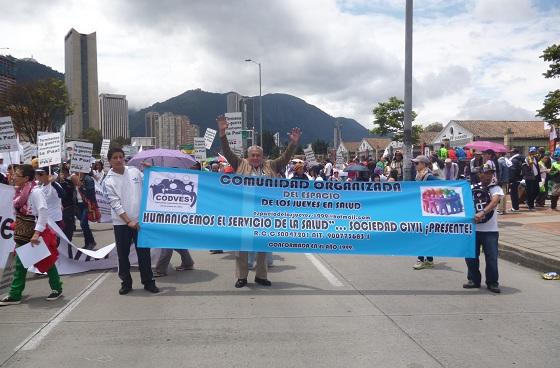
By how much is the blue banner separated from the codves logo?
13 mm

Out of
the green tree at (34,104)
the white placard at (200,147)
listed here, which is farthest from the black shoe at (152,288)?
the green tree at (34,104)

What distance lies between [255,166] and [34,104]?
2166 inches

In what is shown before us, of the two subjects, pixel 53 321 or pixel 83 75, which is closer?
pixel 53 321

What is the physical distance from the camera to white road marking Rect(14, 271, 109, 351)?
4.93m

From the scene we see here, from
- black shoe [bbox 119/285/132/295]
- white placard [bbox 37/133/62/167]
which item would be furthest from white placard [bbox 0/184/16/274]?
white placard [bbox 37/133/62/167]

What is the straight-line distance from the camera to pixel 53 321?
18.7 ft

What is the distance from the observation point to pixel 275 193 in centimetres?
739

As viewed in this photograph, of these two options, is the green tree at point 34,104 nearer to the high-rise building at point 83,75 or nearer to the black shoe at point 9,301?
the black shoe at point 9,301

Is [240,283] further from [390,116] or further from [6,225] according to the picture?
[390,116]

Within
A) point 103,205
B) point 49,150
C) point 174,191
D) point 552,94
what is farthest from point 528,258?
point 552,94

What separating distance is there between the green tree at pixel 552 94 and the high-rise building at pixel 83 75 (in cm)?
11217

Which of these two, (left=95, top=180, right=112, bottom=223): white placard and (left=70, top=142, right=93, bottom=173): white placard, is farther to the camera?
(left=70, top=142, right=93, bottom=173): white placard

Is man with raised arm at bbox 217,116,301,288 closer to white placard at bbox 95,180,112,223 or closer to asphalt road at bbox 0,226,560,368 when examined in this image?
asphalt road at bbox 0,226,560,368

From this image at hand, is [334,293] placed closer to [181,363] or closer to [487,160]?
[181,363]
